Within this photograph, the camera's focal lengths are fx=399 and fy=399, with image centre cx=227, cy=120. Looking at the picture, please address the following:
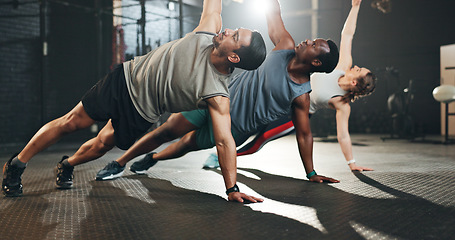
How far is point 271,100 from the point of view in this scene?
2404 millimetres

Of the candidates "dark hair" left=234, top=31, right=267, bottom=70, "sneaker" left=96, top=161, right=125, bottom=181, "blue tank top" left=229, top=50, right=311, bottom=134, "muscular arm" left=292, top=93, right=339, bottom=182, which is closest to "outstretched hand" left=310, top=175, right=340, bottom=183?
"muscular arm" left=292, top=93, right=339, bottom=182

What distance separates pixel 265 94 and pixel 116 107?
89 cm

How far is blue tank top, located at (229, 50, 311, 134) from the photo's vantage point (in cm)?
238

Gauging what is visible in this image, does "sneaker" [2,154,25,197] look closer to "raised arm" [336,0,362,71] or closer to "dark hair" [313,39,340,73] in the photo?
"dark hair" [313,39,340,73]

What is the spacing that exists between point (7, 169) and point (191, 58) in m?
1.14

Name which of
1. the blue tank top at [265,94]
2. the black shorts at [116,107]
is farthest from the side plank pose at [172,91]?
the blue tank top at [265,94]

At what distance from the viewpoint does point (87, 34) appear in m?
6.39

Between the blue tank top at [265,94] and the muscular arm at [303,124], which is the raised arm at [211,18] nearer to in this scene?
the blue tank top at [265,94]

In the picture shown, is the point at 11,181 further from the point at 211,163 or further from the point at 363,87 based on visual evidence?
the point at 363,87

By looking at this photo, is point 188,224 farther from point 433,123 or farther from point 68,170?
point 433,123

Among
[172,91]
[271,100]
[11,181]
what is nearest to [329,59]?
[271,100]

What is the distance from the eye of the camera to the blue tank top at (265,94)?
2.38 metres

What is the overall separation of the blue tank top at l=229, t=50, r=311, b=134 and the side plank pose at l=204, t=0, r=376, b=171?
383 millimetres

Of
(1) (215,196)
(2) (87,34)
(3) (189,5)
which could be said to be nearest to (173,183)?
(1) (215,196)
